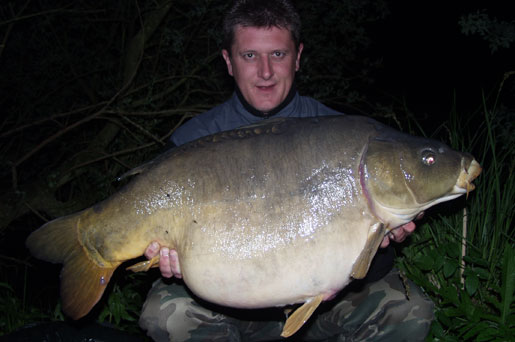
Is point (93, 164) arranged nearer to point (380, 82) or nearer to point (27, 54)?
point (27, 54)

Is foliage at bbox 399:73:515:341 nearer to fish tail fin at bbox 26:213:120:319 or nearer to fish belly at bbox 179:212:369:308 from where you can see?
fish belly at bbox 179:212:369:308

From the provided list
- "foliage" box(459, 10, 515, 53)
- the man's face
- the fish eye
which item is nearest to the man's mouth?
the man's face

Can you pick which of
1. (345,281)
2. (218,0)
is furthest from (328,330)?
(218,0)

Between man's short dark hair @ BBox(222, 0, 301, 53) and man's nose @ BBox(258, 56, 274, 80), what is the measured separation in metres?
0.16

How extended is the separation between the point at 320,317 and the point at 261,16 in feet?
4.81

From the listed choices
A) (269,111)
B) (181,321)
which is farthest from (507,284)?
(181,321)

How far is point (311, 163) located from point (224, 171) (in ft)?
1.00

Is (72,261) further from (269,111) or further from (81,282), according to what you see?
(269,111)

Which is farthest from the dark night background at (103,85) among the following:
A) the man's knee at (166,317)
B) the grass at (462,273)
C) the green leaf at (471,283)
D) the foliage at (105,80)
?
the green leaf at (471,283)

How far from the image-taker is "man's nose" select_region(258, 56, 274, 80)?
2100 mm

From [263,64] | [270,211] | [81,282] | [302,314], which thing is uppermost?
[263,64]

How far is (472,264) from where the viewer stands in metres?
2.27

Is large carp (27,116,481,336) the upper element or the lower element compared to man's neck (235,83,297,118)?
lower

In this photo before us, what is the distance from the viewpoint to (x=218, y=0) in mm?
3633
